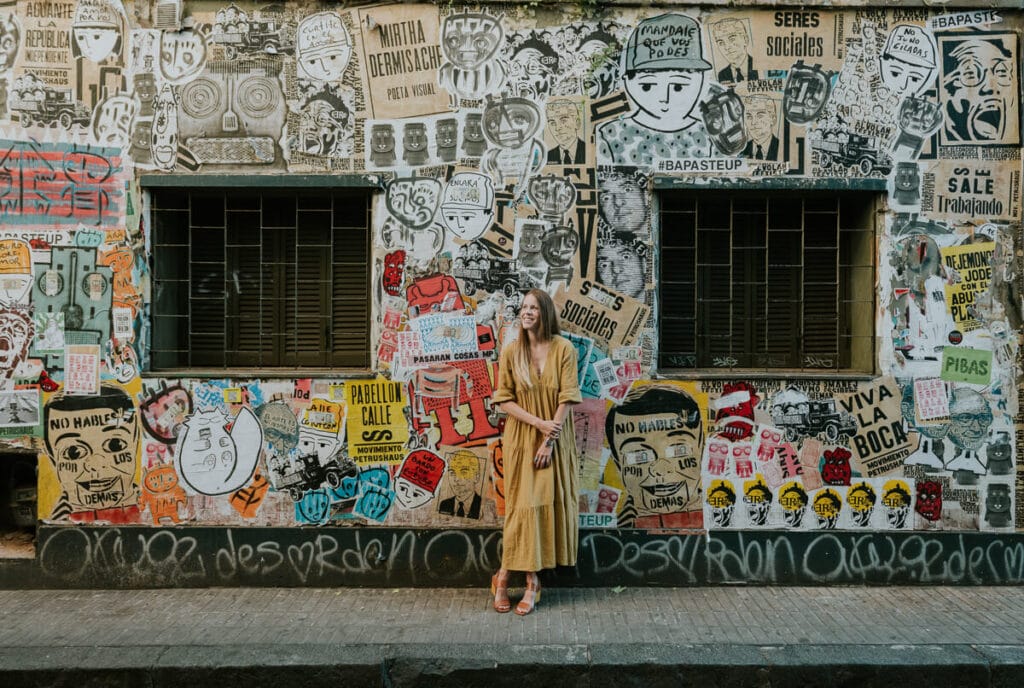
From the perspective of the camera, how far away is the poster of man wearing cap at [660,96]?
5707mm

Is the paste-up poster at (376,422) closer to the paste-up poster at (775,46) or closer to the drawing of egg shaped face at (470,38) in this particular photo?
the drawing of egg shaped face at (470,38)

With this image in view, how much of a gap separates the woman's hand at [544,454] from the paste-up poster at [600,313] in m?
0.92

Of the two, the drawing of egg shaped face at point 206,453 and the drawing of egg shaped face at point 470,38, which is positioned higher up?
the drawing of egg shaped face at point 470,38

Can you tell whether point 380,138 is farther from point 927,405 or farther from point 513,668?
point 927,405

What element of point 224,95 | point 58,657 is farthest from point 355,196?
point 58,657

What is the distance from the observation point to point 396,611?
16.8 ft

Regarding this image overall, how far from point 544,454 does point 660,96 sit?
8.76 feet

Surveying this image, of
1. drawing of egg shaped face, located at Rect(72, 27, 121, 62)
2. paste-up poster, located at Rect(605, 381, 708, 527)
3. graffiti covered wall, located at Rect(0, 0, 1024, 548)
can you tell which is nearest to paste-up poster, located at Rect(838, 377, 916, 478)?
graffiti covered wall, located at Rect(0, 0, 1024, 548)

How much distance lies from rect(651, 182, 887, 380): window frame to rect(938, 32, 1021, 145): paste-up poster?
2.26 feet

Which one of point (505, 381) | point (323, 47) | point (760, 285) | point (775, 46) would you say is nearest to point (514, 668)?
point (505, 381)

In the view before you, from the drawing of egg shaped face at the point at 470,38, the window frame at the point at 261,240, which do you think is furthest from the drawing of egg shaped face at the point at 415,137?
the drawing of egg shaped face at the point at 470,38

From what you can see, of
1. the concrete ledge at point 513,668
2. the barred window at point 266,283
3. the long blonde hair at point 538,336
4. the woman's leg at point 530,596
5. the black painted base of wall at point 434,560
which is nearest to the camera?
the concrete ledge at point 513,668

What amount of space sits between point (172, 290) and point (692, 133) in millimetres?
3971

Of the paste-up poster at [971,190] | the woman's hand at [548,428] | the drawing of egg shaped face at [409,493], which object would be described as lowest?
the drawing of egg shaped face at [409,493]
